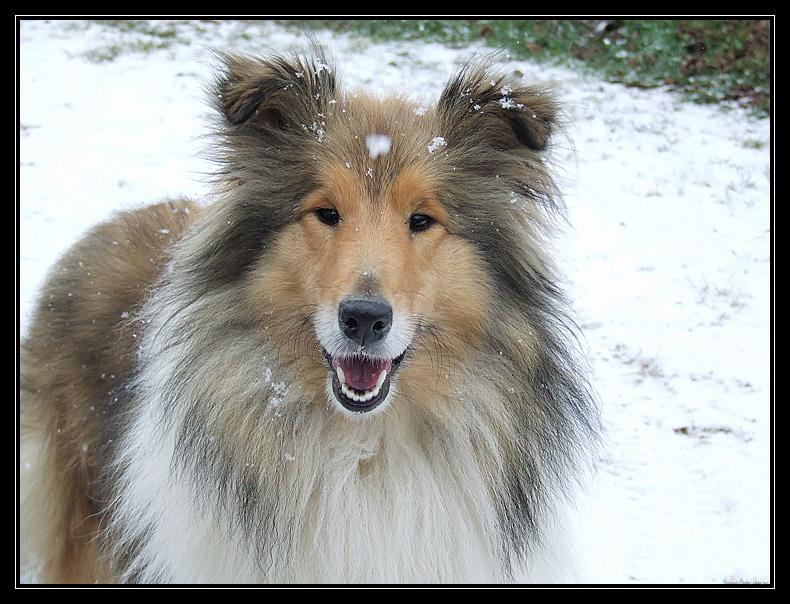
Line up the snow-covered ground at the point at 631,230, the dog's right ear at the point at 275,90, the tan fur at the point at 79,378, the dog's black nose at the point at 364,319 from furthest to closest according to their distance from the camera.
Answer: the snow-covered ground at the point at 631,230 → the tan fur at the point at 79,378 → the dog's right ear at the point at 275,90 → the dog's black nose at the point at 364,319

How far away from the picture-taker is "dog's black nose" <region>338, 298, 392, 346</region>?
2301 millimetres

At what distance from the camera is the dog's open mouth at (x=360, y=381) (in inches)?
96.5

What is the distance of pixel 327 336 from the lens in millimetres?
2393

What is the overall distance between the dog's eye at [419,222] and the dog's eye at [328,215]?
25cm

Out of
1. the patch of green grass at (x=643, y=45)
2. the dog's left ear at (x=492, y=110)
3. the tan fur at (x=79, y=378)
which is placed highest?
the patch of green grass at (x=643, y=45)

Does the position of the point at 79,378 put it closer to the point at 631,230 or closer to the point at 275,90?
the point at 275,90

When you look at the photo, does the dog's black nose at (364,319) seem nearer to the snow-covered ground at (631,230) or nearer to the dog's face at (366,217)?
the dog's face at (366,217)

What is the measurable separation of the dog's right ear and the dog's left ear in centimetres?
43

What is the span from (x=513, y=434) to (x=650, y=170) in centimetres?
561

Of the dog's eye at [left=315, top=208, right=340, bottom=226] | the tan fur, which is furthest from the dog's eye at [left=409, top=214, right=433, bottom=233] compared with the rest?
the tan fur

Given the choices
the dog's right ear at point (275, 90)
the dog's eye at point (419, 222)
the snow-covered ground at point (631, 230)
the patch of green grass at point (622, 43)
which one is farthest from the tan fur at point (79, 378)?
the patch of green grass at point (622, 43)

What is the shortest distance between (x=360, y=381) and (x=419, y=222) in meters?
0.57

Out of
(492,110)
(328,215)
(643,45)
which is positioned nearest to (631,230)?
(643,45)
